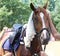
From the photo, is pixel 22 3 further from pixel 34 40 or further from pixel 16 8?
pixel 34 40

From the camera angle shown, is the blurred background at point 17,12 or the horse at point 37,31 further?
the blurred background at point 17,12

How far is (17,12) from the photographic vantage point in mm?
10812

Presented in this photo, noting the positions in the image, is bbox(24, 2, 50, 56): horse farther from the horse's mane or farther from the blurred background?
the blurred background

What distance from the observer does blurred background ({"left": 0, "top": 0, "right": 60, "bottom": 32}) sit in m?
10.5

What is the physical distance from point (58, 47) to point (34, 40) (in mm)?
3906

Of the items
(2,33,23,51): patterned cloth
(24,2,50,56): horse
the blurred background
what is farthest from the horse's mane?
the blurred background

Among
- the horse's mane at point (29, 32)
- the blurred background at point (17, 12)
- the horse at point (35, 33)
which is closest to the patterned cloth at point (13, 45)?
the horse at point (35, 33)

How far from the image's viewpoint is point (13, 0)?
1110 cm

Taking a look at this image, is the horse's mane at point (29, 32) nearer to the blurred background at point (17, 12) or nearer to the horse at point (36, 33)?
the horse at point (36, 33)

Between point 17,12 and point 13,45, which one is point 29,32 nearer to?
point 13,45

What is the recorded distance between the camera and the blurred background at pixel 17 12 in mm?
10469

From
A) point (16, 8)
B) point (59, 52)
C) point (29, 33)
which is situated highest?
point (16, 8)

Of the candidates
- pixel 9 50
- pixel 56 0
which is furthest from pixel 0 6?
pixel 9 50

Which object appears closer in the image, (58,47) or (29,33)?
(29,33)
